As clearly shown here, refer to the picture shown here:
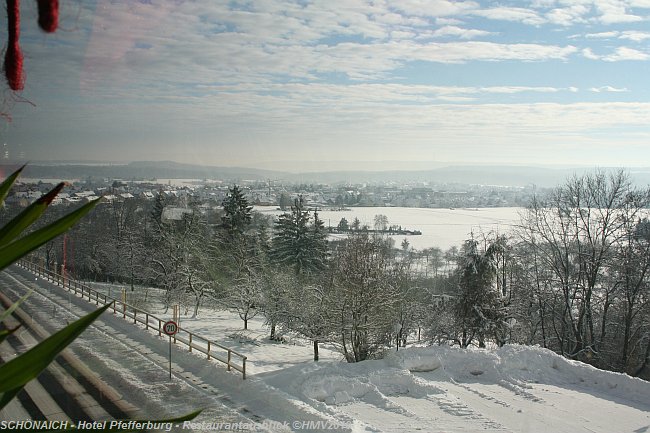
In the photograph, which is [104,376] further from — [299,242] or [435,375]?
[299,242]

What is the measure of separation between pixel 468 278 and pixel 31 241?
1787cm

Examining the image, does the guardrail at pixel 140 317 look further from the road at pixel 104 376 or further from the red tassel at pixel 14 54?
the red tassel at pixel 14 54

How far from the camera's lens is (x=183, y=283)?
21.5 metres

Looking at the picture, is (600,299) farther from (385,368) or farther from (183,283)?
(183,283)

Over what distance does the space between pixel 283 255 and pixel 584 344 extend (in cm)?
1664

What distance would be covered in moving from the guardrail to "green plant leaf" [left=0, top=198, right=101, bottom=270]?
8549 millimetres

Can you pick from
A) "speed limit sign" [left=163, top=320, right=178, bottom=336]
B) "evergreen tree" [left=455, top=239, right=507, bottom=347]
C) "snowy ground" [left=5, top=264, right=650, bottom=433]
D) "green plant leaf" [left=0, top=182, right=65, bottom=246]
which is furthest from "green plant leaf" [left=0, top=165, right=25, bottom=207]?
"evergreen tree" [left=455, top=239, right=507, bottom=347]

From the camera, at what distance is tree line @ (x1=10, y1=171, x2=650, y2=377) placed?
13352 millimetres

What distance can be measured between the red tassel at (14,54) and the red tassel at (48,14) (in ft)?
0.36

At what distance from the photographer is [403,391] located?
864 cm

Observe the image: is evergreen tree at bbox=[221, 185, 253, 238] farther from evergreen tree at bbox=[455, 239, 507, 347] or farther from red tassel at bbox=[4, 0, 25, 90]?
red tassel at bbox=[4, 0, 25, 90]

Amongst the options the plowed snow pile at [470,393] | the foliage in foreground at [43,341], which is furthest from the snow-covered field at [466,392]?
the foliage in foreground at [43,341]

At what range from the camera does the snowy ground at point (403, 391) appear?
6922 mm

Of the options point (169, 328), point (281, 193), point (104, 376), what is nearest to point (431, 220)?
point (281, 193)
